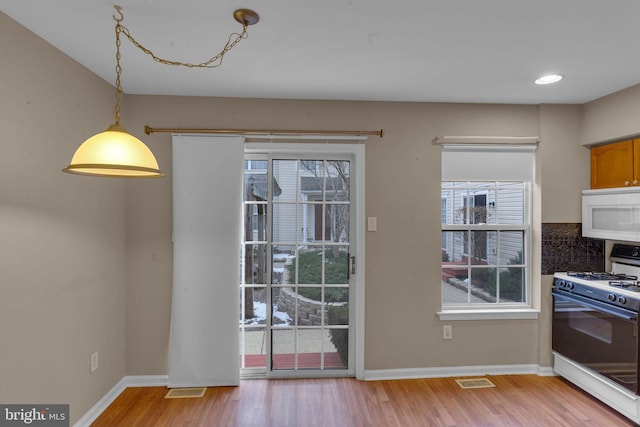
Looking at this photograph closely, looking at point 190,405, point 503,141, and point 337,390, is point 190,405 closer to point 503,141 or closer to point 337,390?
point 337,390

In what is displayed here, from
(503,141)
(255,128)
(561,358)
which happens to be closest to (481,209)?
(503,141)

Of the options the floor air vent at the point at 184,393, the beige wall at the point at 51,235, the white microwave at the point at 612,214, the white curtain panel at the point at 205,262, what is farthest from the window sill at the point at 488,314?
the beige wall at the point at 51,235

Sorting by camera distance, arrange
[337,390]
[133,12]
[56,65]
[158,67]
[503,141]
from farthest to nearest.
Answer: [503,141] → [337,390] → [158,67] → [56,65] → [133,12]

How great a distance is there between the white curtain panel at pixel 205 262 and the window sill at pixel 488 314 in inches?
72.1

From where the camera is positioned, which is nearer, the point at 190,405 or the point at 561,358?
the point at 190,405

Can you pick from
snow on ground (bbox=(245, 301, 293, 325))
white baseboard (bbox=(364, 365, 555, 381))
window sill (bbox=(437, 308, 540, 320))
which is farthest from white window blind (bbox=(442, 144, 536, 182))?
snow on ground (bbox=(245, 301, 293, 325))

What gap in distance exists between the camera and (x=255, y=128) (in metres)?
2.94

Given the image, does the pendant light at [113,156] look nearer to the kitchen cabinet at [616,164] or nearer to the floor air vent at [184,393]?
the floor air vent at [184,393]

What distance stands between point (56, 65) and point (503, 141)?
132 inches

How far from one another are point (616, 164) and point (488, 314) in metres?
1.60

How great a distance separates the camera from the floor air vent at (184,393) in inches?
108

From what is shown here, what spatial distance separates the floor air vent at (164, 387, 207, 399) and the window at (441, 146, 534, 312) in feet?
7.23

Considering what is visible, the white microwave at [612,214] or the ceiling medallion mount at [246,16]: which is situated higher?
the ceiling medallion mount at [246,16]

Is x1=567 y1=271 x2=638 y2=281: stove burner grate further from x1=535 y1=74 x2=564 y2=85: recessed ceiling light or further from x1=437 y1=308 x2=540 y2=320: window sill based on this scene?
x1=535 y1=74 x2=564 y2=85: recessed ceiling light
